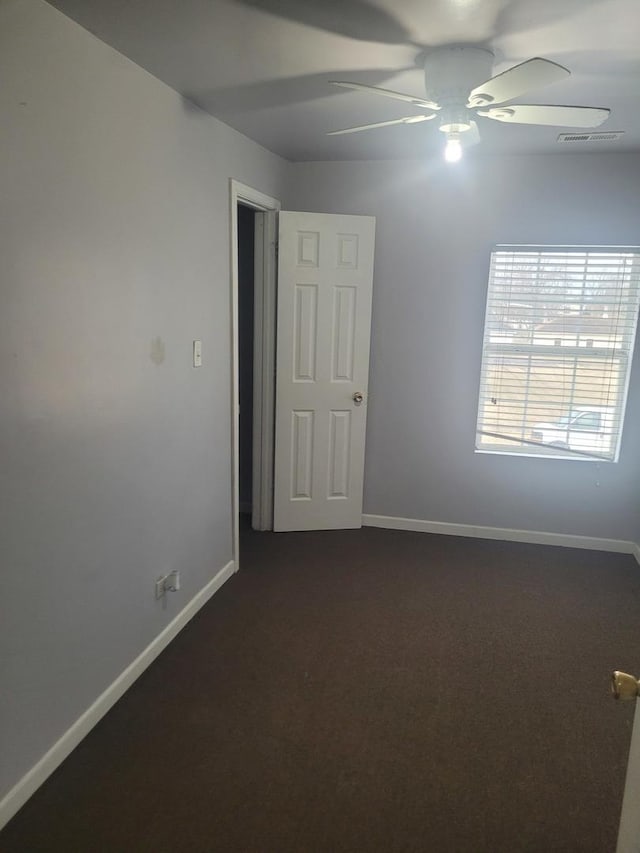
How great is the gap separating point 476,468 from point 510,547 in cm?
56

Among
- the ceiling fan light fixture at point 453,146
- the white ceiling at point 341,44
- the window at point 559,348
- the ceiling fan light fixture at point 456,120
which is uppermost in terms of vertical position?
the white ceiling at point 341,44

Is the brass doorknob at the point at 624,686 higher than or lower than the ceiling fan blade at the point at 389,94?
lower

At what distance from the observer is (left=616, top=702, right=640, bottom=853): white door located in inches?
39.6

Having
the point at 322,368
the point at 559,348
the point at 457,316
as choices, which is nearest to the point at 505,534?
the point at 559,348

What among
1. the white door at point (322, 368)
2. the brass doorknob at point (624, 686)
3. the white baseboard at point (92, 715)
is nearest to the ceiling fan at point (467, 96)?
the white door at point (322, 368)

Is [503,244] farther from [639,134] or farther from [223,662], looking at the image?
[223,662]

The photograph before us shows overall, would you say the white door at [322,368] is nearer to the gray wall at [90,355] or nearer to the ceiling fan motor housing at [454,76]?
the gray wall at [90,355]

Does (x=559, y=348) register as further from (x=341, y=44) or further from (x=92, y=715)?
(x=92, y=715)

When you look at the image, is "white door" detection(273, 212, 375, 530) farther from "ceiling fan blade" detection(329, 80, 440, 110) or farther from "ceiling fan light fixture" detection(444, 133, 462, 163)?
"ceiling fan blade" detection(329, 80, 440, 110)

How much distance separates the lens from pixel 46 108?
1.68 meters

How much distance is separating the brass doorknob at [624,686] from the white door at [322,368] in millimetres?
2892

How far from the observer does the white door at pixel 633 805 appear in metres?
1.01

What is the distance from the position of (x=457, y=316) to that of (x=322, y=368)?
3.10ft

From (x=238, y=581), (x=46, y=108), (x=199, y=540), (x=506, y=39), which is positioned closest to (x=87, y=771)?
(x=199, y=540)
